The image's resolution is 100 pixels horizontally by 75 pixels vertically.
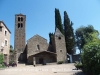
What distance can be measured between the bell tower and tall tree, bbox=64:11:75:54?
13.3 metres

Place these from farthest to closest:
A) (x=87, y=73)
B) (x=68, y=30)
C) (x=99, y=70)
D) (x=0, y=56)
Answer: (x=68, y=30) < (x=0, y=56) < (x=87, y=73) < (x=99, y=70)

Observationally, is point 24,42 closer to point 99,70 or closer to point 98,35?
point 98,35

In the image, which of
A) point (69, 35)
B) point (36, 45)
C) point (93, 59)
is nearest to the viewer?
point (93, 59)

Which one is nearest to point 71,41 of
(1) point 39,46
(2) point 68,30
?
(2) point 68,30

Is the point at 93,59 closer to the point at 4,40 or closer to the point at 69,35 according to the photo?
the point at 4,40

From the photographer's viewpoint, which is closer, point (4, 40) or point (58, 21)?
point (4, 40)

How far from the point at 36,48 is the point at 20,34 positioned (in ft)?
23.3

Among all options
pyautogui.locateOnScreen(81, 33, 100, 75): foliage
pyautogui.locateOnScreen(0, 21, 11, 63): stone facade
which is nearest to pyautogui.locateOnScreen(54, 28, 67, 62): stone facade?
pyautogui.locateOnScreen(0, 21, 11, 63): stone facade

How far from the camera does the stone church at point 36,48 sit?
37306mm

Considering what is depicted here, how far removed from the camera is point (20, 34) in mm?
41750

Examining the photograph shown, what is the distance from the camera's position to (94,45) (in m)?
12.1

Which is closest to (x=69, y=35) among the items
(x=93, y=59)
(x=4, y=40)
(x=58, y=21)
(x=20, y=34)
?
(x=58, y=21)

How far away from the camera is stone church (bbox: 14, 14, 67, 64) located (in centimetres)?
3731

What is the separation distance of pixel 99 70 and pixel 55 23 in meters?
33.9
